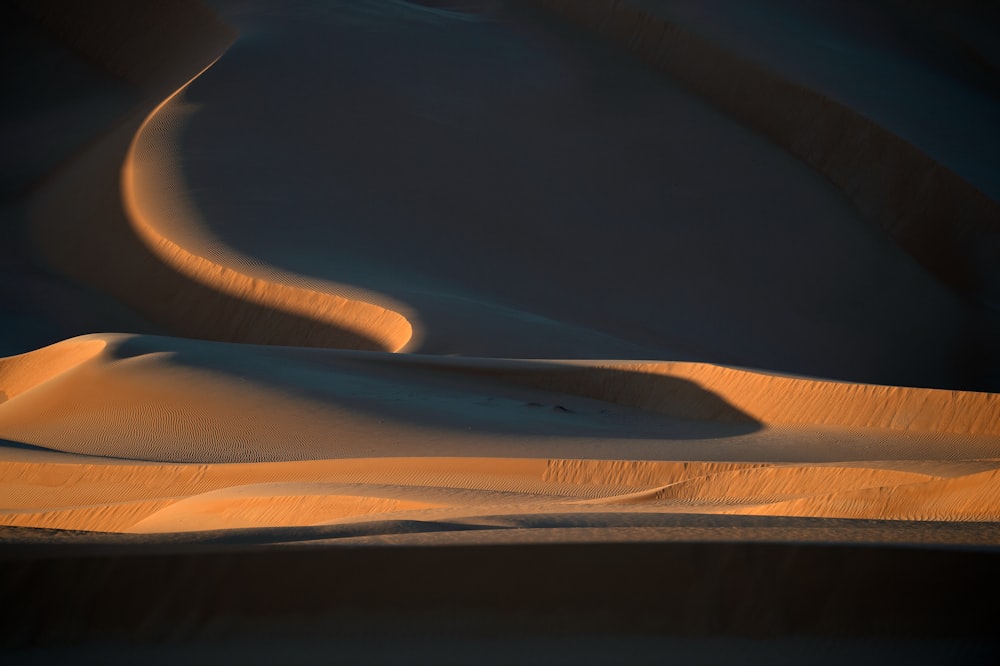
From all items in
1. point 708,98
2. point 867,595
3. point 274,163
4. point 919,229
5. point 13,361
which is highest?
point 708,98

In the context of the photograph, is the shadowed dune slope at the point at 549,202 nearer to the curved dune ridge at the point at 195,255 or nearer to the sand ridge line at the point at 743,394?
the curved dune ridge at the point at 195,255

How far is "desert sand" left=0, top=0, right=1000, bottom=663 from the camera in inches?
80.2

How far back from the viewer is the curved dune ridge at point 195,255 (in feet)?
31.1

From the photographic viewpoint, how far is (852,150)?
47.9 ft

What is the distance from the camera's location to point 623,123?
1516 cm

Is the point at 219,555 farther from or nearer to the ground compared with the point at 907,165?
nearer to the ground

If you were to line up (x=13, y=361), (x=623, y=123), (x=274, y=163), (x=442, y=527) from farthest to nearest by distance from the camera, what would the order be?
(x=623, y=123) < (x=274, y=163) < (x=13, y=361) < (x=442, y=527)

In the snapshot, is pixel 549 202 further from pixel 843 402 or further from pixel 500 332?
pixel 843 402

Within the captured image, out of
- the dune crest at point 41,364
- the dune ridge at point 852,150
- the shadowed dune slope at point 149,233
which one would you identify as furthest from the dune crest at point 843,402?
Answer: the dune ridge at point 852,150

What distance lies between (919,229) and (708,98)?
344 cm

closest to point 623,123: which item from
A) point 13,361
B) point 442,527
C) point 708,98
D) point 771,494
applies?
point 708,98

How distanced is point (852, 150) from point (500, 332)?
7.52 meters

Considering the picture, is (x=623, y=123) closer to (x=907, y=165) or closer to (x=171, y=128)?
(x=907, y=165)

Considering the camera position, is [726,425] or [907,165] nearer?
[726,425]
